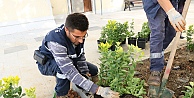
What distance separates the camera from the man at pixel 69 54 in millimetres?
1406

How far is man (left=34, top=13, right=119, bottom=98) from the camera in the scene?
1406 mm

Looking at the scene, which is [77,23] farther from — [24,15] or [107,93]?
[24,15]

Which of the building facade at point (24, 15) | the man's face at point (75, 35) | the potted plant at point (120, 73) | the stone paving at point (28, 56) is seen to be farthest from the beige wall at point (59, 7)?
the potted plant at point (120, 73)

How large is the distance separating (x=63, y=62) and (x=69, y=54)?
176 mm

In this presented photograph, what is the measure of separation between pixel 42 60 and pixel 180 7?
5.83 ft

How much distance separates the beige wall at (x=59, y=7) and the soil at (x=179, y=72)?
421 cm

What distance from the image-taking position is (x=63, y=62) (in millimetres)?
1473

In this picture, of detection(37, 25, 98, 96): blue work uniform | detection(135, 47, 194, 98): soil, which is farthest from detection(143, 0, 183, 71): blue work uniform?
detection(37, 25, 98, 96): blue work uniform

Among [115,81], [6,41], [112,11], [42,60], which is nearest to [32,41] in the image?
[6,41]

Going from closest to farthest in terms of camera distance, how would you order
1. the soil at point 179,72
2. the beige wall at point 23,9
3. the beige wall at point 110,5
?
the soil at point 179,72 < the beige wall at point 23,9 < the beige wall at point 110,5

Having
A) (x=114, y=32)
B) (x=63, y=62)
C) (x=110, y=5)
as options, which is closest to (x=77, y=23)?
(x=63, y=62)

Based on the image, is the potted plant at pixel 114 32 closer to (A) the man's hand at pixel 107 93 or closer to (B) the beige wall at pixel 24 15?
(A) the man's hand at pixel 107 93

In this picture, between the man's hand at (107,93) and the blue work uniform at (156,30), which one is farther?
the blue work uniform at (156,30)

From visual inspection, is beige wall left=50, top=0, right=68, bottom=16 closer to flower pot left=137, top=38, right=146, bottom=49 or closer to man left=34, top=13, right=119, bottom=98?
flower pot left=137, top=38, right=146, bottom=49
